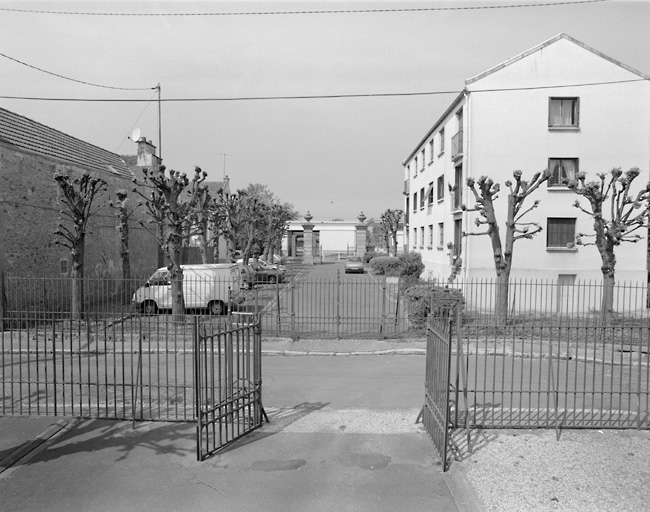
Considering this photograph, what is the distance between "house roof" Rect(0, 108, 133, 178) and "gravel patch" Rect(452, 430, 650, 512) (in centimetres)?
1592

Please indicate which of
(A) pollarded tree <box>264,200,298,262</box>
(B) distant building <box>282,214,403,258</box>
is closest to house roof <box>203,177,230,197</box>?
(A) pollarded tree <box>264,200,298,262</box>

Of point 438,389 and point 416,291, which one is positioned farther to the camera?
point 416,291

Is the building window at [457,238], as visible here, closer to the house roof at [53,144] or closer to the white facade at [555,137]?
the white facade at [555,137]

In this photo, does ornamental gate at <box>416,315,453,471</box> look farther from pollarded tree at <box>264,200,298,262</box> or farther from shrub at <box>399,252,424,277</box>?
pollarded tree at <box>264,200,298,262</box>

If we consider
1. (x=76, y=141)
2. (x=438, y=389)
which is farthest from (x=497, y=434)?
(x=76, y=141)

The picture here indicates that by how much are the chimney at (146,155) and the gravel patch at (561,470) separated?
23.5m

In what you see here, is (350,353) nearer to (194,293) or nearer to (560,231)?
(194,293)

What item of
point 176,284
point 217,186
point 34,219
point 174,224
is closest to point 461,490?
point 176,284

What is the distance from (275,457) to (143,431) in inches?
75.2

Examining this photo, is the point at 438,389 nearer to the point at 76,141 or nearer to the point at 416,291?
the point at 416,291

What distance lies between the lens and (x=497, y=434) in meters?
6.58

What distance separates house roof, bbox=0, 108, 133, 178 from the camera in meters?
16.9

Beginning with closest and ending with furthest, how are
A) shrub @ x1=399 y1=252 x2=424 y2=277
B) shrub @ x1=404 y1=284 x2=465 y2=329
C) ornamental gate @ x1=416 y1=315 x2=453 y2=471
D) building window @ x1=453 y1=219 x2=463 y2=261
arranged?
ornamental gate @ x1=416 y1=315 x2=453 y2=471
shrub @ x1=404 y1=284 x2=465 y2=329
building window @ x1=453 y1=219 x2=463 y2=261
shrub @ x1=399 y1=252 x2=424 y2=277

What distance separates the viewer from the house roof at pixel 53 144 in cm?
1694
